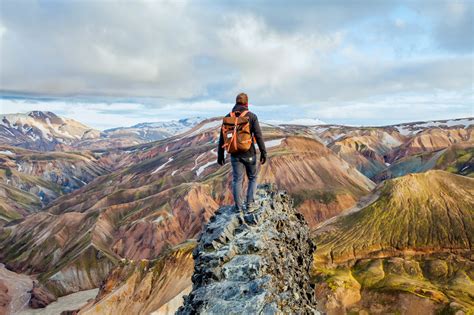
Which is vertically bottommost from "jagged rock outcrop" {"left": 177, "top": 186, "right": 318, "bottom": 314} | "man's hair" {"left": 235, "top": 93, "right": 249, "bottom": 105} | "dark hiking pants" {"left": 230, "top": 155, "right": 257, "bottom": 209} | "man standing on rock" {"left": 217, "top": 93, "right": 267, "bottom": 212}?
"jagged rock outcrop" {"left": 177, "top": 186, "right": 318, "bottom": 314}

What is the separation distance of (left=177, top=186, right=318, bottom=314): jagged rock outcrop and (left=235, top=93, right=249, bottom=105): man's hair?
4452 millimetres

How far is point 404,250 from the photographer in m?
109

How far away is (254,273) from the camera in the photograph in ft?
42.3

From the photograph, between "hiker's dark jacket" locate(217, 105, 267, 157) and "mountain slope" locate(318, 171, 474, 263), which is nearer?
"hiker's dark jacket" locate(217, 105, 267, 157)

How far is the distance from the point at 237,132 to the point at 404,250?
109 metres

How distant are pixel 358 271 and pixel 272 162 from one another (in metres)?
77.2

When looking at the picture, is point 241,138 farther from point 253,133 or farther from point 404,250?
point 404,250

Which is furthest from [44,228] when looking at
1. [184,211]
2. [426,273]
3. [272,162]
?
[426,273]

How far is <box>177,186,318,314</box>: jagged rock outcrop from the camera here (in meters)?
12.1

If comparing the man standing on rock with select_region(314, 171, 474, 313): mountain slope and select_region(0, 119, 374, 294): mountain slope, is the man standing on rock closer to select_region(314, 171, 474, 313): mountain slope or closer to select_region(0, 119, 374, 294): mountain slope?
select_region(314, 171, 474, 313): mountain slope

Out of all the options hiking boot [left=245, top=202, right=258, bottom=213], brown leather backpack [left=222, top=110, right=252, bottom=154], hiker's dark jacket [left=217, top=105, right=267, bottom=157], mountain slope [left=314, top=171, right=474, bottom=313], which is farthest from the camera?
mountain slope [left=314, top=171, right=474, bottom=313]

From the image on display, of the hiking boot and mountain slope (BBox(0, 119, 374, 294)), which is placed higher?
the hiking boot

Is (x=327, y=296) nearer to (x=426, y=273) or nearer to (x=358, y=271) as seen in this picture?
(x=358, y=271)

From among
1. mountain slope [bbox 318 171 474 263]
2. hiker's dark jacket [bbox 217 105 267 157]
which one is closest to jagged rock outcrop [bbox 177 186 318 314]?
hiker's dark jacket [bbox 217 105 267 157]
